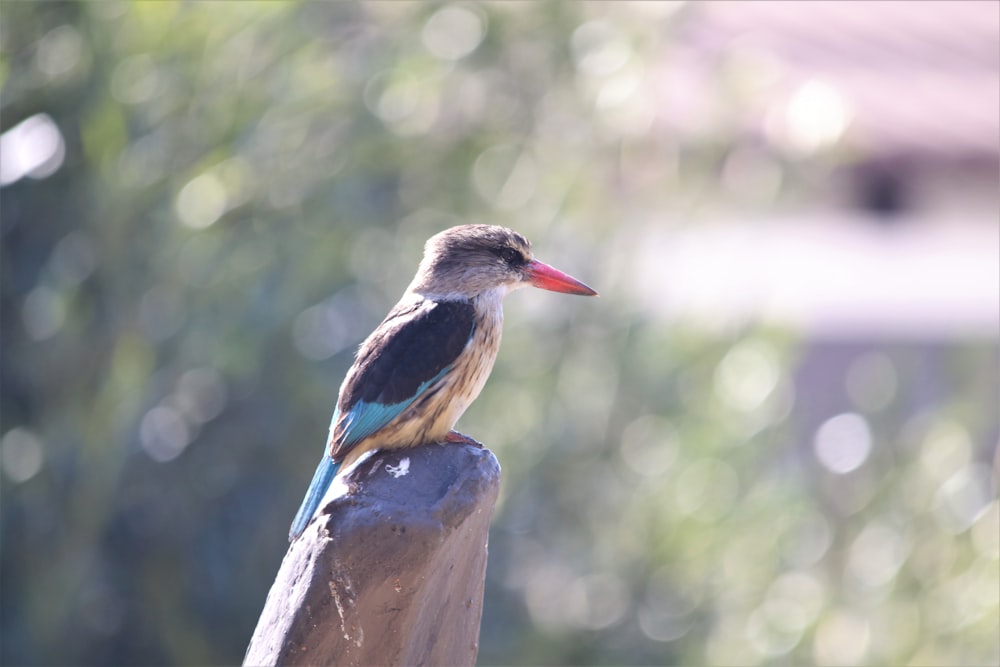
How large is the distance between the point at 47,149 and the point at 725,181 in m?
3.12

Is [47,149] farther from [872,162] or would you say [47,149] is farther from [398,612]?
[872,162]

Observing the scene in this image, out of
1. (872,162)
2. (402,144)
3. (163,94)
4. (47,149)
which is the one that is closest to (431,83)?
(402,144)

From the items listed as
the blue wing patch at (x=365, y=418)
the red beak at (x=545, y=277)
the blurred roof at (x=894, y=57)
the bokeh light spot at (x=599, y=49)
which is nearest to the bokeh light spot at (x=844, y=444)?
the bokeh light spot at (x=599, y=49)

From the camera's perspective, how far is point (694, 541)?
18.2 ft

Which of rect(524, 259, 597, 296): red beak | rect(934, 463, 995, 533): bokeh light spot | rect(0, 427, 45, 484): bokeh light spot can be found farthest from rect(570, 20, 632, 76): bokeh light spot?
rect(0, 427, 45, 484): bokeh light spot

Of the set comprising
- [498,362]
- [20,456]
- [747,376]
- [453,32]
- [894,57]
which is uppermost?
[453,32]

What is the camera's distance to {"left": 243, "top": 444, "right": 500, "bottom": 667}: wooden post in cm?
222

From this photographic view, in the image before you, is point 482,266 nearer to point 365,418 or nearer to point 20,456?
point 365,418

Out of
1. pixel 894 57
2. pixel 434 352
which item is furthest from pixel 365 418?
pixel 894 57

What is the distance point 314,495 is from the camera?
261 cm

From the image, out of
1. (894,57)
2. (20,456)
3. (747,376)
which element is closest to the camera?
(20,456)

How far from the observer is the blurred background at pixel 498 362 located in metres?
4.91

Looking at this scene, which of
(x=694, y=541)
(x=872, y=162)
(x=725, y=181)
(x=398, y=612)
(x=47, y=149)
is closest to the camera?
(x=398, y=612)

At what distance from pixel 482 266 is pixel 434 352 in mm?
464
